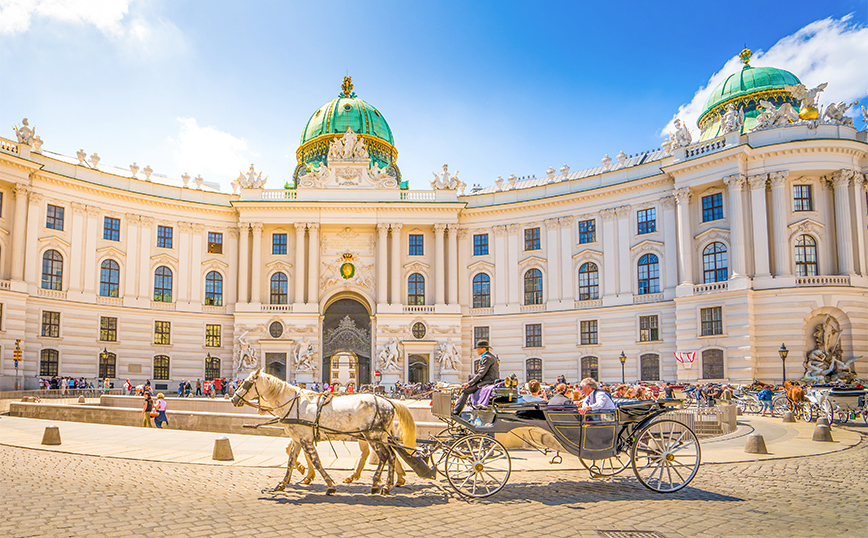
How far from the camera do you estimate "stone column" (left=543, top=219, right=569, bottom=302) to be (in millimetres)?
50812

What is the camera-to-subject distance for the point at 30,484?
12.3 m

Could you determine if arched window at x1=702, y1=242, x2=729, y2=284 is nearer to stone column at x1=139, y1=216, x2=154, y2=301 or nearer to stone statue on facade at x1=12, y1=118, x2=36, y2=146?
stone column at x1=139, y1=216, x2=154, y2=301

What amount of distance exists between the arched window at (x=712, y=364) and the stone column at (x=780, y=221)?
239 inches

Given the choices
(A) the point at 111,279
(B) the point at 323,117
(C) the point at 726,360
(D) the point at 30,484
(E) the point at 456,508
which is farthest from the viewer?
(B) the point at 323,117

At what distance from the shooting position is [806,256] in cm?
4153

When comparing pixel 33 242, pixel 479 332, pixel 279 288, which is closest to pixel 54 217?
pixel 33 242

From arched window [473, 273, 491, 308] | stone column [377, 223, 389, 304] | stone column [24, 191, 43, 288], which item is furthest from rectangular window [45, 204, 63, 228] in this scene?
arched window [473, 273, 491, 308]

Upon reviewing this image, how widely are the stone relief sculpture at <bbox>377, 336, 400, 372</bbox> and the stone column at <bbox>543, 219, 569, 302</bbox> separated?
1242 centimetres

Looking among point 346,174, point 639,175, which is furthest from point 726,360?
point 346,174

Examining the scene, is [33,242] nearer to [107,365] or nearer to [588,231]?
[107,365]

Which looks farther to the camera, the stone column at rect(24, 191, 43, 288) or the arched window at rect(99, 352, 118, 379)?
the arched window at rect(99, 352, 118, 379)

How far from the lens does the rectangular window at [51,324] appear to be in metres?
45.1

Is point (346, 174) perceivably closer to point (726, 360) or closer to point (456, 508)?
point (726, 360)

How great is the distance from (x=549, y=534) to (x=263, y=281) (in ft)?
155
